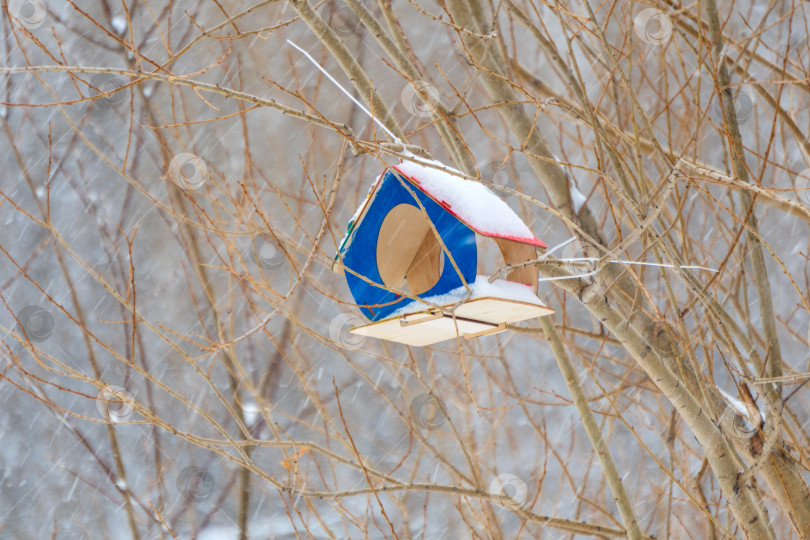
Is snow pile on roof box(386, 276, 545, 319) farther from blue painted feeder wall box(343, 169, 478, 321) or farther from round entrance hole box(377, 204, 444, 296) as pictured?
round entrance hole box(377, 204, 444, 296)

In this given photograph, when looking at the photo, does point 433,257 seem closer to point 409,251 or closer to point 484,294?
point 409,251

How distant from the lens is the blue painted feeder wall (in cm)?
162

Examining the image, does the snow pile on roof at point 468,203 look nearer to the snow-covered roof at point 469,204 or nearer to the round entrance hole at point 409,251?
the snow-covered roof at point 469,204

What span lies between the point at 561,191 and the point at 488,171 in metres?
3.62

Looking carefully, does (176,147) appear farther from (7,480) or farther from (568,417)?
(568,417)

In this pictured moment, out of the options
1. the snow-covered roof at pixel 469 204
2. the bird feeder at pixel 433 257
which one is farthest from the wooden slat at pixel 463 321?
the snow-covered roof at pixel 469 204

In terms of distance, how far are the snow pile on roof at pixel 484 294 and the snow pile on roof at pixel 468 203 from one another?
0.34 ft

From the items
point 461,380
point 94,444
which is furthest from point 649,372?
point 94,444

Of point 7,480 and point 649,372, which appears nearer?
point 649,372

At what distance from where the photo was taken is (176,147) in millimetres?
5164

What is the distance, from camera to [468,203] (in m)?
1.56

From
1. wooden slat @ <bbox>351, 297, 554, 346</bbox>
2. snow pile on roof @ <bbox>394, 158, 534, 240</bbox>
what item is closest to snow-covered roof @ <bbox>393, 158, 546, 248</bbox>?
snow pile on roof @ <bbox>394, 158, 534, 240</bbox>

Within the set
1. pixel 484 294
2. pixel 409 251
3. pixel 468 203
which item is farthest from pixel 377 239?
pixel 484 294

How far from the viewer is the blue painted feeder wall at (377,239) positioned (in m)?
1.62
